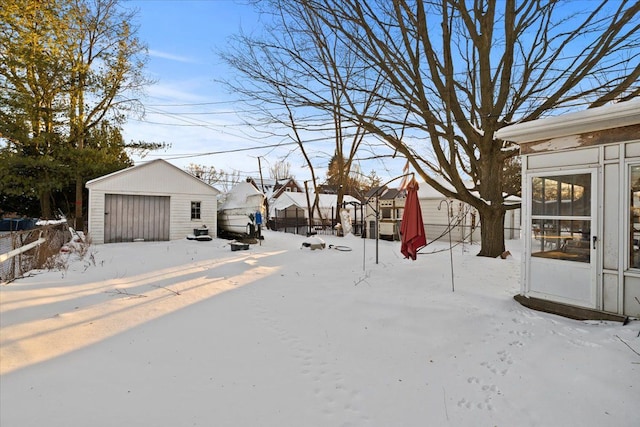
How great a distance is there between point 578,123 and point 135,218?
16.0 meters

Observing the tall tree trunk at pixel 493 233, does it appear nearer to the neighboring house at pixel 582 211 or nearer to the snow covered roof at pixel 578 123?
the neighboring house at pixel 582 211

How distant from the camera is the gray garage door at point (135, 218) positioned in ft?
48.8

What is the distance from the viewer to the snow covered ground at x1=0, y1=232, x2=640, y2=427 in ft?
8.86

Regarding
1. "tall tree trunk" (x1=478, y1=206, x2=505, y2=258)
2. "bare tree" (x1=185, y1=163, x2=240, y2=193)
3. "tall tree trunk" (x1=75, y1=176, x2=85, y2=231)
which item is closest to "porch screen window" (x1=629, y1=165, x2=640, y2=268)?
"tall tree trunk" (x1=478, y1=206, x2=505, y2=258)

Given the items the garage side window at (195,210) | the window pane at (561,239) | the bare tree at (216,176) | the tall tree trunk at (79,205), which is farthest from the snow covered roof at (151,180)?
the bare tree at (216,176)

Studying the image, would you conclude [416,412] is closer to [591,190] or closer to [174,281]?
[591,190]

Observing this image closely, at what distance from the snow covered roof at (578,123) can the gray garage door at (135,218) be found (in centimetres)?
1470

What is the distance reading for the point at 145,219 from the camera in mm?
15664

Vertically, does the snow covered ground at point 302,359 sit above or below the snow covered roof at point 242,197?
below

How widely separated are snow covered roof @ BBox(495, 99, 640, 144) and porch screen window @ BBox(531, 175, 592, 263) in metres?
0.62

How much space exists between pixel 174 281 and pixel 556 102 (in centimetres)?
1002

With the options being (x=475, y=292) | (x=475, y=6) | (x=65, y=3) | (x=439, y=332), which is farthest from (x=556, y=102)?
(x=65, y=3)

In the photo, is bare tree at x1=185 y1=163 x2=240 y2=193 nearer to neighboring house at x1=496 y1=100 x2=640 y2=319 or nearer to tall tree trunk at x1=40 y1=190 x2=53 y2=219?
tall tree trunk at x1=40 y1=190 x2=53 y2=219

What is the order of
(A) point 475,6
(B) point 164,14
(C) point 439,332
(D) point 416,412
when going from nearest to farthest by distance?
1. (D) point 416,412
2. (C) point 439,332
3. (A) point 475,6
4. (B) point 164,14
